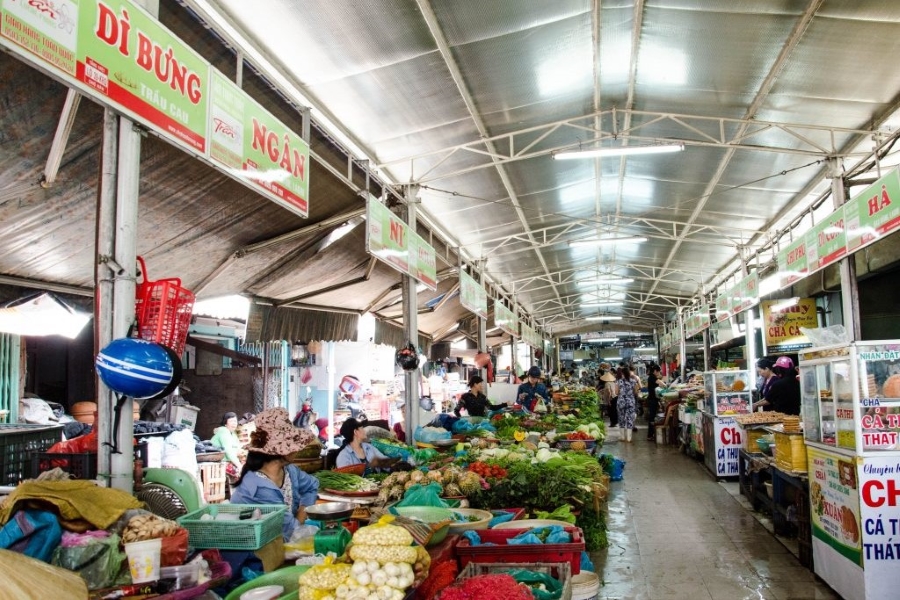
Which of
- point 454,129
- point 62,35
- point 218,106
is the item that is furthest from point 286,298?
point 62,35

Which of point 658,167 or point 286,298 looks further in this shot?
point 658,167

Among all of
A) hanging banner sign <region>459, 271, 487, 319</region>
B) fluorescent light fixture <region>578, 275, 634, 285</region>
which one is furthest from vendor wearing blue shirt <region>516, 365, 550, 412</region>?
fluorescent light fixture <region>578, 275, 634, 285</region>

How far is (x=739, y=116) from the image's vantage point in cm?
912

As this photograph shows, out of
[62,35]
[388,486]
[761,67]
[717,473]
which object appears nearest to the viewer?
[62,35]

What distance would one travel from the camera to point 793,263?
32.0 feet

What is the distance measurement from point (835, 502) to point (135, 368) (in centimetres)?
501

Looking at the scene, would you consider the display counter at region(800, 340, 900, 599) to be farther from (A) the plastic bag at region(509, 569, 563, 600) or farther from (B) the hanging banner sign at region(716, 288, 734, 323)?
(B) the hanging banner sign at region(716, 288, 734, 323)

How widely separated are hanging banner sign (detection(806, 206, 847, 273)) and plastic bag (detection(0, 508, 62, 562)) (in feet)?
27.0

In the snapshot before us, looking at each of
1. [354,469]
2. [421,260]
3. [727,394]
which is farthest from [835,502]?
[727,394]

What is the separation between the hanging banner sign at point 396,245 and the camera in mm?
6891

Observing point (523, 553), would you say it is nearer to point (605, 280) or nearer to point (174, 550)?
point (174, 550)

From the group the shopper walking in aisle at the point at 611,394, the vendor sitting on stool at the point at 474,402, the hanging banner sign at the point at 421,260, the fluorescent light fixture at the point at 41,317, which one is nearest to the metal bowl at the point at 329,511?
the fluorescent light fixture at the point at 41,317

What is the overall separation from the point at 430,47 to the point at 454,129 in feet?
7.31

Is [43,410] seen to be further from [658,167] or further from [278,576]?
[658,167]
